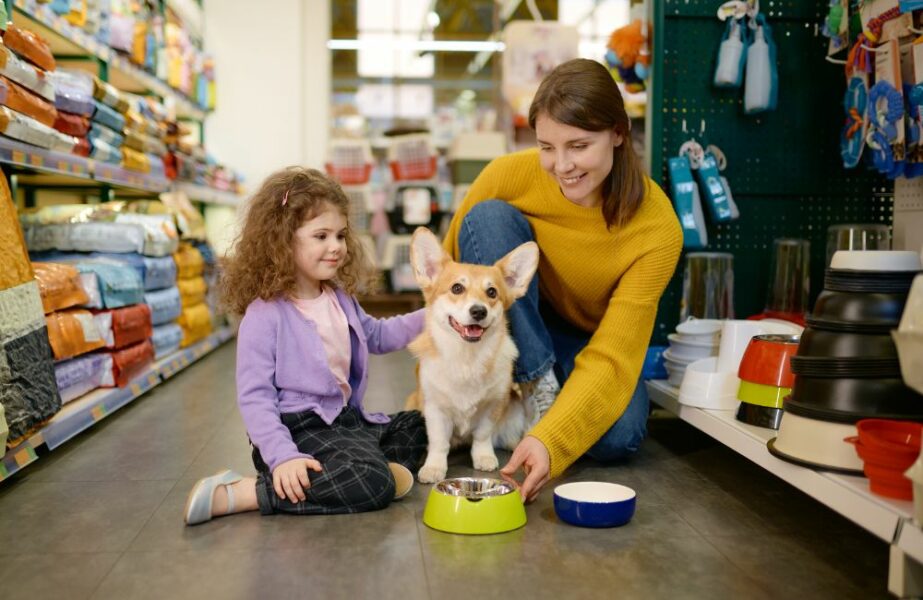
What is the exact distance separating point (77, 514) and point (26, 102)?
136cm

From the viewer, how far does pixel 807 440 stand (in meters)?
1.58

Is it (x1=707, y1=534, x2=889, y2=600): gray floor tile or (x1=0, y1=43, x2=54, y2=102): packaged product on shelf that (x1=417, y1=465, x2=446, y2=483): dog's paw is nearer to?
(x1=707, y1=534, x2=889, y2=600): gray floor tile

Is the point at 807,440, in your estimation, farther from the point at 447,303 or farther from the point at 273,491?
the point at 273,491

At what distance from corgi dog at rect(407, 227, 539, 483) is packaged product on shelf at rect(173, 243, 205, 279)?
7.44 ft

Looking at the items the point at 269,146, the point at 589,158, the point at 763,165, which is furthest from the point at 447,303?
the point at 269,146

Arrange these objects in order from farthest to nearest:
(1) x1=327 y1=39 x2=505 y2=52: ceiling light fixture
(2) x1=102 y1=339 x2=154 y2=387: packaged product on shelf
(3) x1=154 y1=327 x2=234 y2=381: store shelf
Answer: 1. (1) x1=327 y1=39 x2=505 y2=52: ceiling light fixture
2. (3) x1=154 y1=327 x2=234 y2=381: store shelf
3. (2) x1=102 y1=339 x2=154 y2=387: packaged product on shelf

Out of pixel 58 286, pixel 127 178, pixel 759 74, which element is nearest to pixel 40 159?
pixel 58 286

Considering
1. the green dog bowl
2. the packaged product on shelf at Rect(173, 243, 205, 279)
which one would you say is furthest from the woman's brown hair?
the packaged product on shelf at Rect(173, 243, 205, 279)

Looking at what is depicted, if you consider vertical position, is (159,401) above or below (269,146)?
below

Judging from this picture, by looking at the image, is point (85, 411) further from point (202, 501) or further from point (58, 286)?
point (202, 501)

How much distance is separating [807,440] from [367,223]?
20.0 ft

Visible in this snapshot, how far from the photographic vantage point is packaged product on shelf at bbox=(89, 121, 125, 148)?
3236 millimetres

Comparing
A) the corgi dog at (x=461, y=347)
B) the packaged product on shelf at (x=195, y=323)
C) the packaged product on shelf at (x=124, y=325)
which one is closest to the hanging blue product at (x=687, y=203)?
the corgi dog at (x=461, y=347)

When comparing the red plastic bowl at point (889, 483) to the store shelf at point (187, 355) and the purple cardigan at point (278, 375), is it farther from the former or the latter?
the store shelf at point (187, 355)
